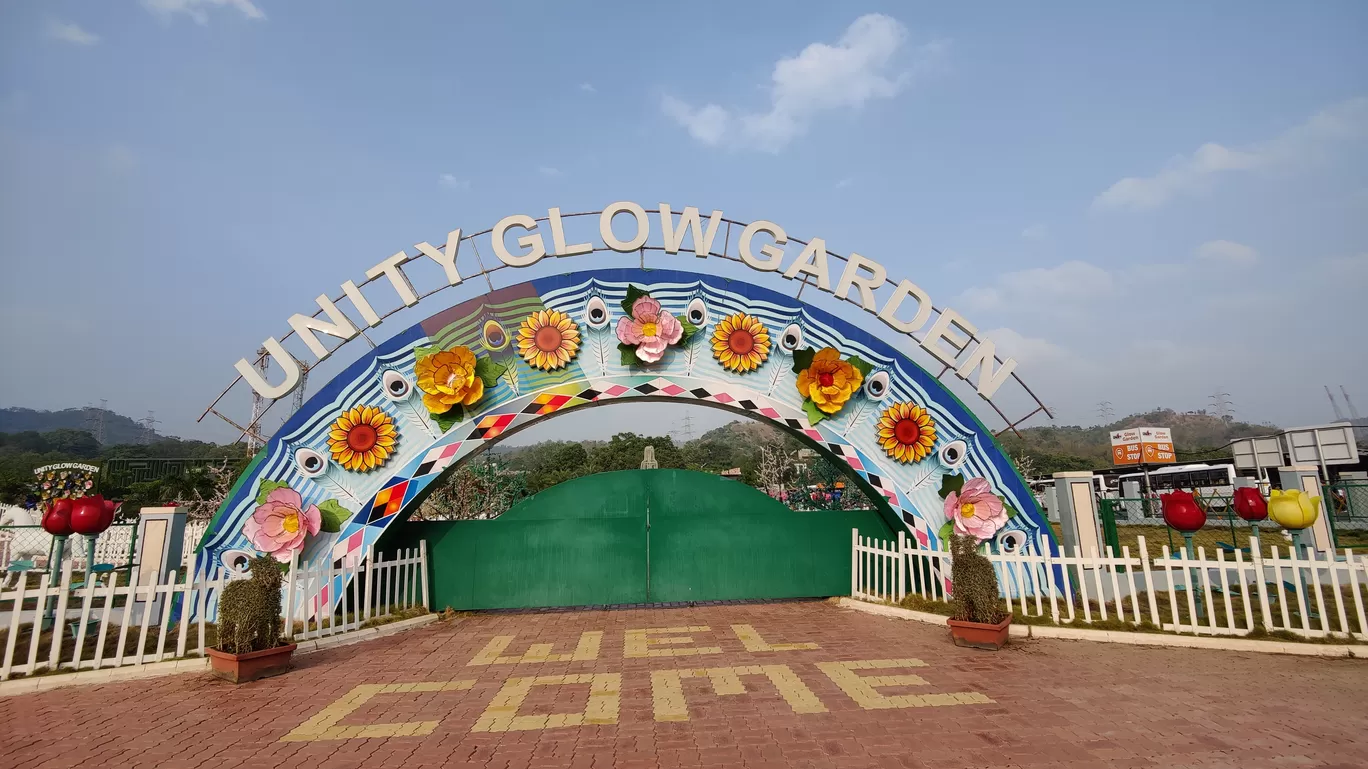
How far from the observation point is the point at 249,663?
664 cm

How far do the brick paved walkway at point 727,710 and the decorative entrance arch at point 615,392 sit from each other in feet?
8.66

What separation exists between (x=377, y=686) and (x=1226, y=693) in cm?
788

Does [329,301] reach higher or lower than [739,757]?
higher

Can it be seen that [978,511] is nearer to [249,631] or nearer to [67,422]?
[249,631]

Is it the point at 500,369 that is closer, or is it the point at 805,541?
the point at 500,369

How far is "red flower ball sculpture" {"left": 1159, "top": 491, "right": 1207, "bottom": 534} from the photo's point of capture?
846 cm

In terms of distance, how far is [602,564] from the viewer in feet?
35.1

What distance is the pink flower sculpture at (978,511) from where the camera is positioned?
32.0ft

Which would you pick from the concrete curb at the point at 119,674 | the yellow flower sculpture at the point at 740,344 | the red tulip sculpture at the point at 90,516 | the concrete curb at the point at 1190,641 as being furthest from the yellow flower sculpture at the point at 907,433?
the red tulip sculpture at the point at 90,516

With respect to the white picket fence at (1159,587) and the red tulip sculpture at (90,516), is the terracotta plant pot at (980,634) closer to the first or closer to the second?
the white picket fence at (1159,587)

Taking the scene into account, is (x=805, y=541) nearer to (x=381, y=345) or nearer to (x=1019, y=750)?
(x=1019, y=750)

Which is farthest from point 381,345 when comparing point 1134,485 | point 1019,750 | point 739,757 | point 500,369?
point 1134,485

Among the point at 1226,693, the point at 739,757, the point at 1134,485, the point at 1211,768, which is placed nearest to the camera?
the point at 1211,768

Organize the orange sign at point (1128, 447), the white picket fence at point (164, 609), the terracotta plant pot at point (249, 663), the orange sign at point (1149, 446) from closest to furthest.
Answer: the terracotta plant pot at point (249, 663) < the white picket fence at point (164, 609) < the orange sign at point (1149, 446) < the orange sign at point (1128, 447)
